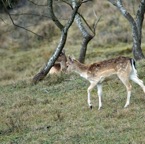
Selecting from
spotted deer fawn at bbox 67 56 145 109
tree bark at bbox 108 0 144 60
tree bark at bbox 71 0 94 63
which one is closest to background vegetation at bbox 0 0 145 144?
spotted deer fawn at bbox 67 56 145 109

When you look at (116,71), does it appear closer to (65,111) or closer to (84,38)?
(65,111)

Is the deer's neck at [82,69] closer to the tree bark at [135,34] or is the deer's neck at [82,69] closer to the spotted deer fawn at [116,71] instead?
the spotted deer fawn at [116,71]

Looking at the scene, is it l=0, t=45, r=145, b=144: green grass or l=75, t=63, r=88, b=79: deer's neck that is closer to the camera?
l=0, t=45, r=145, b=144: green grass

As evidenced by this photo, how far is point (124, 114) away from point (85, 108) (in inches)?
55.2

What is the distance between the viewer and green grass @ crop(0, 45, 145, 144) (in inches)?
364

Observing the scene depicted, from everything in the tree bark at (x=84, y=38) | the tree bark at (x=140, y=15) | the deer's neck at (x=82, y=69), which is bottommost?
the tree bark at (x=84, y=38)

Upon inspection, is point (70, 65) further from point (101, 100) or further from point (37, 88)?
point (37, 88)

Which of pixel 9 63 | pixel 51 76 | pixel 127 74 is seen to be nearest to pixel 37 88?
pixel 51 76

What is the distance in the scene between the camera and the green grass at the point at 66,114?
925cm

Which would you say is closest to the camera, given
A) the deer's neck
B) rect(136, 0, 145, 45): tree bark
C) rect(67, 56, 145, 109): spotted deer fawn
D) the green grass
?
the green grass

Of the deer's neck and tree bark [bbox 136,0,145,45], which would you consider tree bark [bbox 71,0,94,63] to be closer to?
tree bark [bbox 136,0,145,45]

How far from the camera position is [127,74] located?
37.2 ft

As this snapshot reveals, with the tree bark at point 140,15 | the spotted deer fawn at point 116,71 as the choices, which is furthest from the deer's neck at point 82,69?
the tree bark at point 140,15

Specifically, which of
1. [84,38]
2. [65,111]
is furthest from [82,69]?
[84,38]
